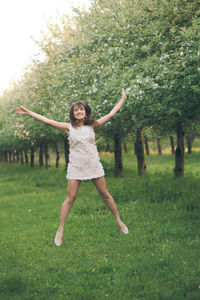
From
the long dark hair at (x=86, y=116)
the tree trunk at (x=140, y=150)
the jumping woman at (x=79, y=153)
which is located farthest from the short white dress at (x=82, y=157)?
the tree trunk at (x=140, y=150)

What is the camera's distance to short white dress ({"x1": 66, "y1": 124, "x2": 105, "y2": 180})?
6.30m

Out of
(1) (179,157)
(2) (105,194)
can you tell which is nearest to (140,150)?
(1) (179,157)

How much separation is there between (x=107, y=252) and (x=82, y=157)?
2.13 metres

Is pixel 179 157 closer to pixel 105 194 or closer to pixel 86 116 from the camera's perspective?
pixel 105 194

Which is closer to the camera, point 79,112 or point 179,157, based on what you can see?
point 79,112

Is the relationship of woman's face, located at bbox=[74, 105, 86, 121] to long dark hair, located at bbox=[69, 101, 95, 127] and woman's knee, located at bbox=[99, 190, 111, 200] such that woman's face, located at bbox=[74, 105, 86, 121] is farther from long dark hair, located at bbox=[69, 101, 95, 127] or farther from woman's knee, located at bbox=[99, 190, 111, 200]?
woman's knee, located at bbox=[99, 190, 111, 200]

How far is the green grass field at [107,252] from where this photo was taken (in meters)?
5.43

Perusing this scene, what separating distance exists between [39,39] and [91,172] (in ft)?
78.8

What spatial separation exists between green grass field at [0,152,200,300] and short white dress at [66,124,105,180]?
161 cm

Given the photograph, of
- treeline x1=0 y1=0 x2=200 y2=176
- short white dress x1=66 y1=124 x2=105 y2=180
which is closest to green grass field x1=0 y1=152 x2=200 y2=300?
short white dress x1=66 y1=124 x2=105 y2=180

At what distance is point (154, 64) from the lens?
10.4 meters

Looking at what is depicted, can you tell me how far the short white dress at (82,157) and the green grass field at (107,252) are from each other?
1.61 meters

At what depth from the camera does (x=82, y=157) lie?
249 inches

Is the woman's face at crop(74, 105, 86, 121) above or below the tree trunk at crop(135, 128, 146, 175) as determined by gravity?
above
